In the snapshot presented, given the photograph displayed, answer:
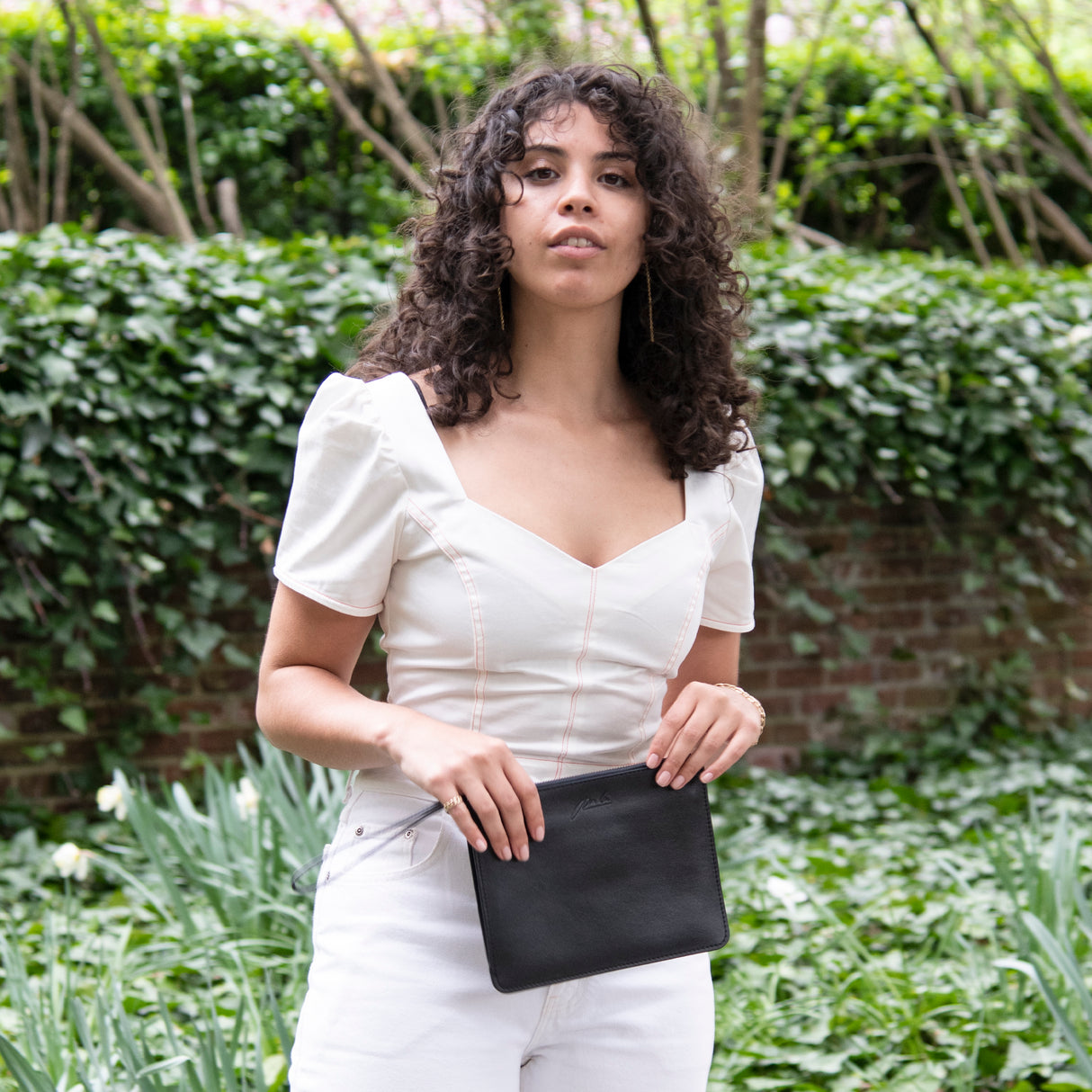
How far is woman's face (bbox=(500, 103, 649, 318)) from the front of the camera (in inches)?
49.5

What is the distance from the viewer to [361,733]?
1.12 meters

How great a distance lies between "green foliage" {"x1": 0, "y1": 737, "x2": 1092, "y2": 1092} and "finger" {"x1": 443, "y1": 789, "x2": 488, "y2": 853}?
0.84 metres

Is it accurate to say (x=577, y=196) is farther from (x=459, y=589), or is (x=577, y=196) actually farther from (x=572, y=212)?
(x=459, y=589)

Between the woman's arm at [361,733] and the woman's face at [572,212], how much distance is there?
0.43 meters

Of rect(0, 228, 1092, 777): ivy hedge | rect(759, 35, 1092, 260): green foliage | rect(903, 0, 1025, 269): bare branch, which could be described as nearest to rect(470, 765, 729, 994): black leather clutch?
rect(0, 228, 1092, 777): ivy hedge

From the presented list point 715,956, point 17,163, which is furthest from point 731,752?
point 17,163

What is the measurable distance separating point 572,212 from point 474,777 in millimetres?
609

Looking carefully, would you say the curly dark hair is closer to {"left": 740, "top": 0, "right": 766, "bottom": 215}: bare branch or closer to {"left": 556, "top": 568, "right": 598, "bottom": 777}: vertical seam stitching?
{"left": 556, "top": 568, "right": 598, "bottom": 777}: vertical seam stitching

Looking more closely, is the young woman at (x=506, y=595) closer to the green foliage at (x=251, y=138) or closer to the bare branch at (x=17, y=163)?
the green foliage at (x=251, y=138)

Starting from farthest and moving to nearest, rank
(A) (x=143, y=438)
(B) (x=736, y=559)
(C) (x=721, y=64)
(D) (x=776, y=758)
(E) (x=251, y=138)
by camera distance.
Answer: (E) (x=251, y=138)
(C) (x=721, y=64)
(D) (x=776, y=758)
(A) (x=143, y=438)
(B) (x=736, y=559)

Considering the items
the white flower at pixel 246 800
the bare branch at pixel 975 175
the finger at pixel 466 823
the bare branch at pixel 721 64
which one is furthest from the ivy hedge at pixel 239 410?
the finger at pixel 466 823

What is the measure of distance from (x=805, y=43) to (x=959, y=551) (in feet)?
11.9

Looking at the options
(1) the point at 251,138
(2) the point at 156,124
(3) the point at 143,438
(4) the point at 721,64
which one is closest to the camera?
(3) the point at 143,438

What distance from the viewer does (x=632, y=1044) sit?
1204 mm
